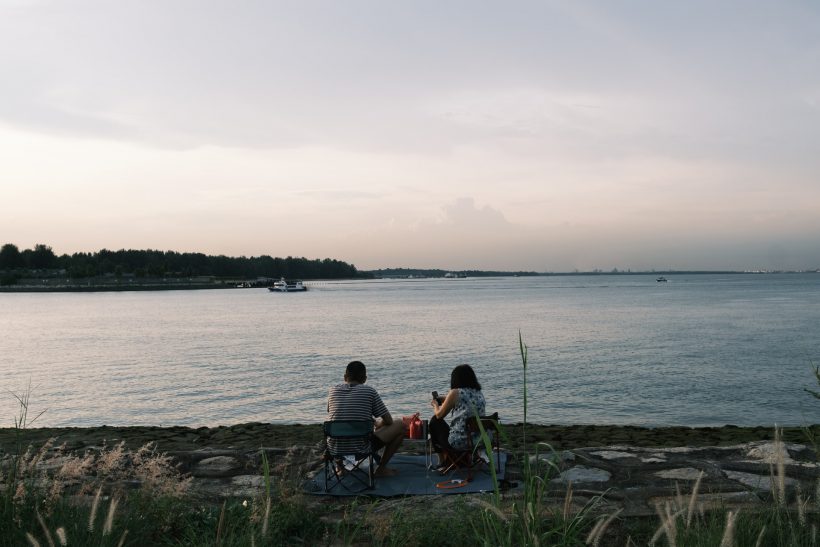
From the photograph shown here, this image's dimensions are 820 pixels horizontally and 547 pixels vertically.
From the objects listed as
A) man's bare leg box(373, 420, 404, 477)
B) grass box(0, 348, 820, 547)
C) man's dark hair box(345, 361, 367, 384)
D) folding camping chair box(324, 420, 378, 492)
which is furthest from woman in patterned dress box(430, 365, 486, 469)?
grass box(0, 348, 820, 547)

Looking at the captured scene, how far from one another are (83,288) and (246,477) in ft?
643

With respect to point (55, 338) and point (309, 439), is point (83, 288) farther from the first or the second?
point (309, 439)

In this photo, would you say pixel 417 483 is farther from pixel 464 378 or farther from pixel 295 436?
pixel 295 436

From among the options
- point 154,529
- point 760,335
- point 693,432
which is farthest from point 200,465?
point 760,335

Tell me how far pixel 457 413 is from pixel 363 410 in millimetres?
1102

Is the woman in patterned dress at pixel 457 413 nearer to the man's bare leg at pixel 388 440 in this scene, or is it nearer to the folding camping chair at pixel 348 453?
the man's bare leg at pixel 388 440

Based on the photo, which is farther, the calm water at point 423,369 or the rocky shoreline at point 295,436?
the calm water at point 423,369

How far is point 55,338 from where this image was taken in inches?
1949

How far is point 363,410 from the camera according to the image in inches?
296

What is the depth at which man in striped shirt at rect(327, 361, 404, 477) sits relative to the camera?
296 inches

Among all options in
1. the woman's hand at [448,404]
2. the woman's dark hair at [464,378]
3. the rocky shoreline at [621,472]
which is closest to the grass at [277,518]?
the rocky shoreline at [621,472]

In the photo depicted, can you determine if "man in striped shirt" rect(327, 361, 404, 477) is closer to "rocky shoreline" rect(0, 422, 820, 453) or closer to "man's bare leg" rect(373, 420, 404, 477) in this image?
"man's bare leg" rect(373, 420, 404, 477)

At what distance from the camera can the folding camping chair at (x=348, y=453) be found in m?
7.10

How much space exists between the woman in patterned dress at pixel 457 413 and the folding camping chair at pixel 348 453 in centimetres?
83
